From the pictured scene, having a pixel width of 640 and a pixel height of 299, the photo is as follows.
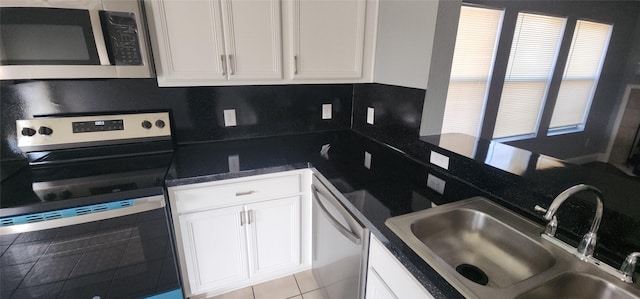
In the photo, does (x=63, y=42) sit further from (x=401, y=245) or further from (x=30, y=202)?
(x=401, y=245)

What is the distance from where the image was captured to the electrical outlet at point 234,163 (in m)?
1.53

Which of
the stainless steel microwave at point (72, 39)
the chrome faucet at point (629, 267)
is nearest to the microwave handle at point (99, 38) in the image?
the stainless steel microwave at point (72, 39)

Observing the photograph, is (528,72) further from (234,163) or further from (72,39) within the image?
(72,39)

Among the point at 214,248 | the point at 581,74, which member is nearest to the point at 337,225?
the point at 214,248

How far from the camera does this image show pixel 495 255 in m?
1.05

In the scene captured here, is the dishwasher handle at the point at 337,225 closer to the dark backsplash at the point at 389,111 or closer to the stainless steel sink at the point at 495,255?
the stainless steel sink at the point at 495,255

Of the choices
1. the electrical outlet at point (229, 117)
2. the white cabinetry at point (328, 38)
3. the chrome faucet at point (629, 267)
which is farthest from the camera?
the electrical outlet at point (229, 117)

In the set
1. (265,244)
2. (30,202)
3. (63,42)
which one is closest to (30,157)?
(30,202)

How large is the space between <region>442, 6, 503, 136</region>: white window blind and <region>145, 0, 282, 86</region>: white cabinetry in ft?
3.33

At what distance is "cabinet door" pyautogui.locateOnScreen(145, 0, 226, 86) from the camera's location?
145 cm

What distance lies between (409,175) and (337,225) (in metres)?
0.47

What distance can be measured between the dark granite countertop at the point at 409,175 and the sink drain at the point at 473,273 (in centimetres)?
25

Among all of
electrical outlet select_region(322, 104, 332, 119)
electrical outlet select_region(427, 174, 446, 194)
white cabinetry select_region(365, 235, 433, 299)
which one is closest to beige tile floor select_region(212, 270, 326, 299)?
white cabinetry select_region(365, 235, 433, 299)

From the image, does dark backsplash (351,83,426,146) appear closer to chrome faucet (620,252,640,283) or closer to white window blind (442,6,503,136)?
white window blind (442,6,503,136)
